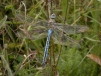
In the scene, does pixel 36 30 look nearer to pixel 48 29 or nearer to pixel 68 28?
pixel 48 29

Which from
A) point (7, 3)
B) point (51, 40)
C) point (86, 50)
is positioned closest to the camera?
point (51, 40)

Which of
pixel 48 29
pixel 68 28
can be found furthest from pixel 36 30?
pixel 68 28

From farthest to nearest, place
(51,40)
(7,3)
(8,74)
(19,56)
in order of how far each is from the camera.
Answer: (7,3) → (19,56) → (51,40) → (8,74)

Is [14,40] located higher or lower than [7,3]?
lower

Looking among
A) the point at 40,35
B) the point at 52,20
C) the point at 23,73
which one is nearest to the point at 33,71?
the point at 23,73

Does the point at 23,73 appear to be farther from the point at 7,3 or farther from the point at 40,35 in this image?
the point at 7,3

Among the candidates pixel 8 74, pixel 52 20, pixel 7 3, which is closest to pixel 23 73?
pixel 8 74

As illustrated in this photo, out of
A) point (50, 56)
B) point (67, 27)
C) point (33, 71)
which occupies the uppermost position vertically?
point (67, 27)

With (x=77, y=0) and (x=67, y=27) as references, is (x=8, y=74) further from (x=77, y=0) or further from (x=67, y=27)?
(x=77, y=0)

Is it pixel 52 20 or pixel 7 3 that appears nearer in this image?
pixel 52 20
